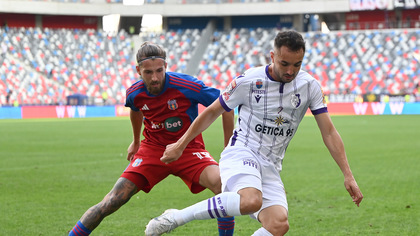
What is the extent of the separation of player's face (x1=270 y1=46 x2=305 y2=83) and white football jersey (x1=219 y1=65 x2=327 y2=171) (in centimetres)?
15

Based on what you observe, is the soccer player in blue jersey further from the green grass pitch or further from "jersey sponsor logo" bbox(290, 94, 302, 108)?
the green grass pitch

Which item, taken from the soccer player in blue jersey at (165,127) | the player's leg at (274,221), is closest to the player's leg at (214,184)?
the soccer player in blue jersey at (165,127)

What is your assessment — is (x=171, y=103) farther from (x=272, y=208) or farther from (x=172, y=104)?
(x=272, y=208)

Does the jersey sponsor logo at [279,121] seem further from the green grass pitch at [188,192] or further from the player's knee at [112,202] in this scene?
the green grass pitch at [188,192]

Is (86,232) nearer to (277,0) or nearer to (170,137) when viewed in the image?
(170,137)

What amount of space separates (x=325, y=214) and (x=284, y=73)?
11.7 ft

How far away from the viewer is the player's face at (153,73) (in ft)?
18.7

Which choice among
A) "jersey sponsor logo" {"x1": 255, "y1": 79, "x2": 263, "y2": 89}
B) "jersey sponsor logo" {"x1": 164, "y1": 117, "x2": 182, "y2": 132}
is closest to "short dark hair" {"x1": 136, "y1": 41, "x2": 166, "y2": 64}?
"jersey sponsor logo" {"x1": 164, "y1": 117, "x2": 182, "y2": 132}

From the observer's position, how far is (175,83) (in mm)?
5992

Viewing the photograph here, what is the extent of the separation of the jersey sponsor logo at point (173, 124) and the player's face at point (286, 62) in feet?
4.49

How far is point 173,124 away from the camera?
5.98 metres

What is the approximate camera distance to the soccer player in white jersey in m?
4.80

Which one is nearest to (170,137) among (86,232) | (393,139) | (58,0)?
(86,232)

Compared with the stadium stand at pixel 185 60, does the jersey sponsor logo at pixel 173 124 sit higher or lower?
higher
